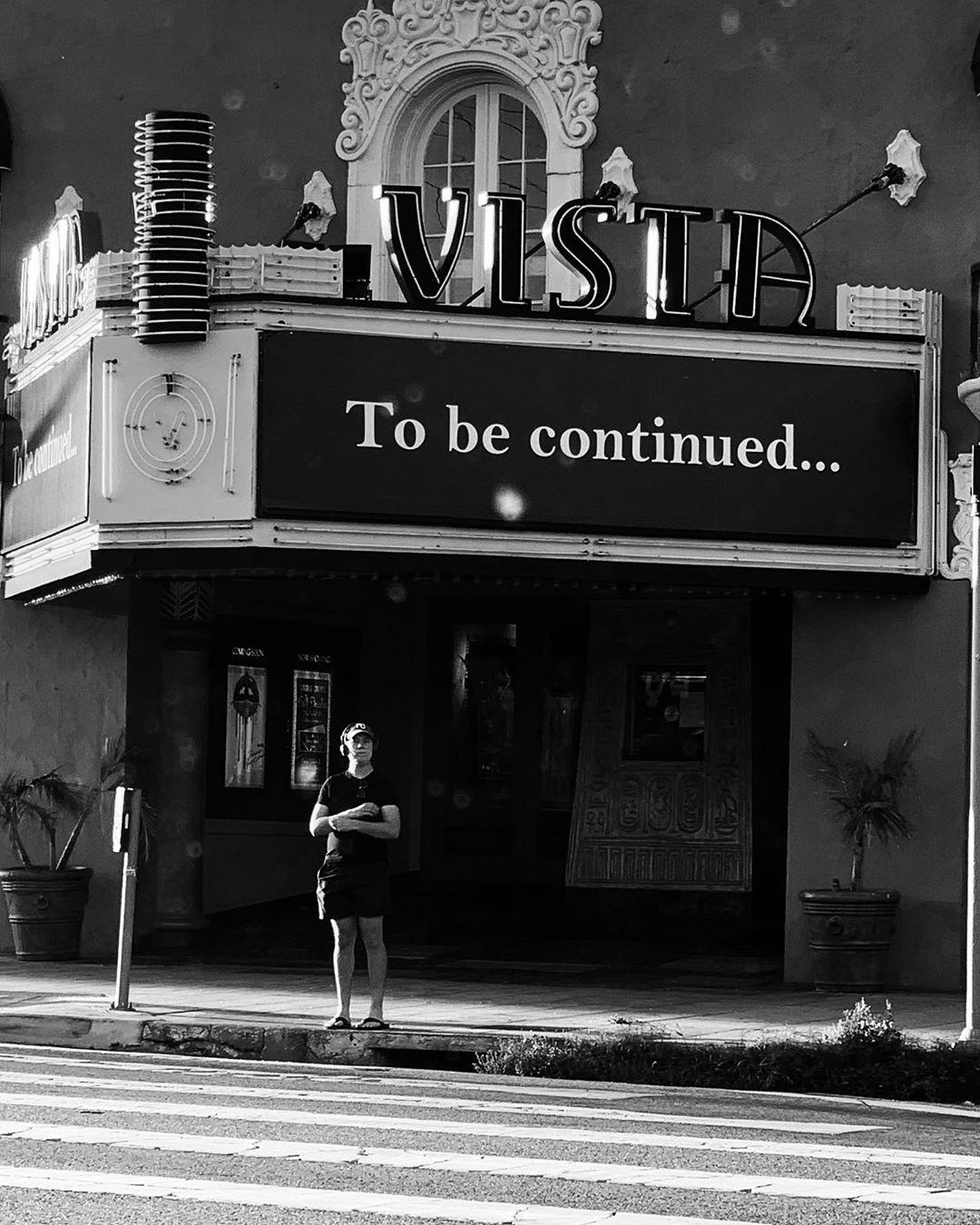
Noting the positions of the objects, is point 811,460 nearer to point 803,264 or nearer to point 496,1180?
point 803,264

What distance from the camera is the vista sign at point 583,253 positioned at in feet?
51.4

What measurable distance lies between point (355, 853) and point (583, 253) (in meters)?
5.12

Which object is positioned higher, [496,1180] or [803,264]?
[803,264]

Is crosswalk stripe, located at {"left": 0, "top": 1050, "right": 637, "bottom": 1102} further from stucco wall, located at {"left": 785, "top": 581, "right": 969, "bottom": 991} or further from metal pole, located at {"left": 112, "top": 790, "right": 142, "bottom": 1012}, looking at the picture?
stucco wall, located at {"left": 785, "top": 581, "right": 969, "bottom": 991}

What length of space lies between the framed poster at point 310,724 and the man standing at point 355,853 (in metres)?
9.08

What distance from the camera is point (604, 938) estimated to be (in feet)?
65.1

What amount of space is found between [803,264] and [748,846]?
694 cm

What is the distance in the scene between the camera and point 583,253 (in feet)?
51.5

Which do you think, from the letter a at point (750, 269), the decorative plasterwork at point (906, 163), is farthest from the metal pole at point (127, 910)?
the decorative plasterwork at point (906, 163)

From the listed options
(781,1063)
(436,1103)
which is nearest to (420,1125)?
(436,1103)

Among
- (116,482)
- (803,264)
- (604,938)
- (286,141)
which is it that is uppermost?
(286,141)

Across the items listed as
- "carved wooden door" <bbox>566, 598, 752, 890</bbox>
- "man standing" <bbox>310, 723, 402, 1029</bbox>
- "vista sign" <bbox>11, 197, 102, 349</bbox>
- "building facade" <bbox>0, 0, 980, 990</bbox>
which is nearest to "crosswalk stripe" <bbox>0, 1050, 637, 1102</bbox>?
"man standing" <bbox>310, 723, 402, 1029</bbox>

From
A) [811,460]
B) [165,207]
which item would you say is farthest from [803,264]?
[165,207]

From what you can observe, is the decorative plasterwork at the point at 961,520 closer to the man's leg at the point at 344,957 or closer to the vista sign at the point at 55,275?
the man's leg at the point at 344,957
